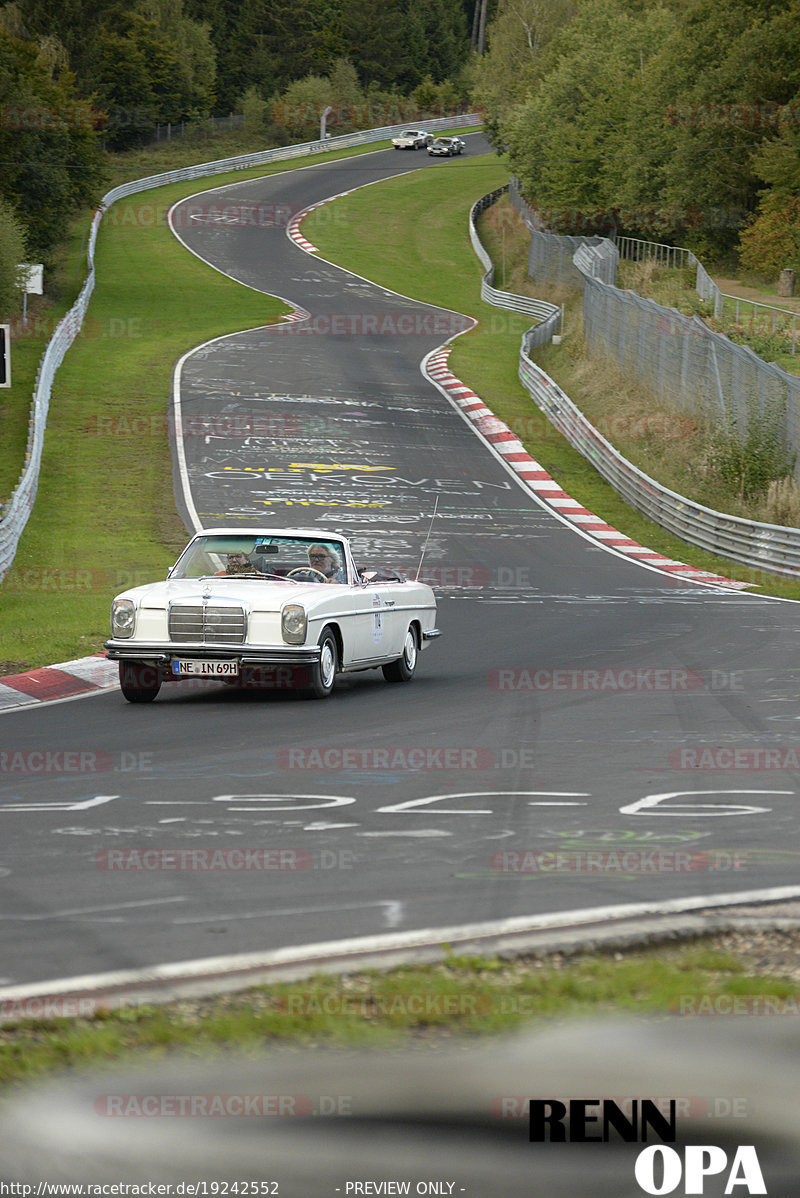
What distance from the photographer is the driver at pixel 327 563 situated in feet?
44.1

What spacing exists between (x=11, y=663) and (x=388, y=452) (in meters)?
21.9

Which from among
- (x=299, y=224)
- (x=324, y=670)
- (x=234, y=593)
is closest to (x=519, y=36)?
(x=299, y=224)

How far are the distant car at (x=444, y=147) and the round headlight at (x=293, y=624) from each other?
313 feet

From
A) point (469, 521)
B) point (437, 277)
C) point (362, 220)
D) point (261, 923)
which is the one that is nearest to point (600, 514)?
point (469, 521)

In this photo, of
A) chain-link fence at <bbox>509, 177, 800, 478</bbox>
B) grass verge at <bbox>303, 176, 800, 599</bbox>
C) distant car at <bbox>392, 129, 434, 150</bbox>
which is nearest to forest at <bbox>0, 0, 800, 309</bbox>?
grass verge at <bbox>303, 176, 800, 599</bbox>

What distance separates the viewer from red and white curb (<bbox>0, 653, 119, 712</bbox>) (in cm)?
1262

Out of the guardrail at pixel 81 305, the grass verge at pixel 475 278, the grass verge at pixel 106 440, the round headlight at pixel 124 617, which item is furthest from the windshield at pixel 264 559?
the grass verge at pixel 475 278

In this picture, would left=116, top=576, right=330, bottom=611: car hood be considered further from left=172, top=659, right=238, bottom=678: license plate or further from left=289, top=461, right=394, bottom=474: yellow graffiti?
left=289, top=461, right=394, bottom=474: yellow graffiti

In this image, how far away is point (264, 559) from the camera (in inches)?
535

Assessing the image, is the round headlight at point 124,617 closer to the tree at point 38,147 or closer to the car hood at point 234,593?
the car hood at point 234,593

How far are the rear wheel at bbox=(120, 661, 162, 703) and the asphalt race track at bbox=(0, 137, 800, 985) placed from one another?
158mm

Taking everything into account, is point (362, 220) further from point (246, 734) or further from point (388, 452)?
point (246, 734)

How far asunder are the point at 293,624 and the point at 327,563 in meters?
1.63

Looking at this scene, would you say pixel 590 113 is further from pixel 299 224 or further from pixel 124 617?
pixel 124 617
